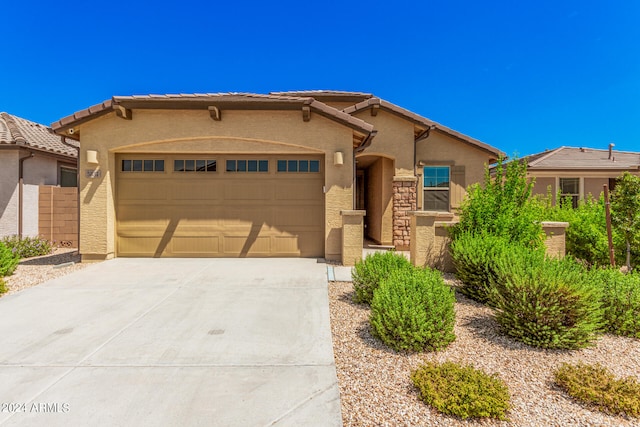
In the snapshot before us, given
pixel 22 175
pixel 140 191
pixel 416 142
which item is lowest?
pixel 140 191

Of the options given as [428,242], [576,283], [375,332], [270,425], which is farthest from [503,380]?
[428,242]

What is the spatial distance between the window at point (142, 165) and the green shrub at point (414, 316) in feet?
23.9

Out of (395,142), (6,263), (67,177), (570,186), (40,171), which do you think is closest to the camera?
(6,263)

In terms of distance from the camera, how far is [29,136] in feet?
37.7

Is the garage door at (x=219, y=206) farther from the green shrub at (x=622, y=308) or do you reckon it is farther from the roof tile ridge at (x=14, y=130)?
the green shrub at (x=622, y=308)

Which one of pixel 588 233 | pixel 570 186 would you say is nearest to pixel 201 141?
pixel 588 233

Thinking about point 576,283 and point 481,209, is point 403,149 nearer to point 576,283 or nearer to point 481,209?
point 481,209

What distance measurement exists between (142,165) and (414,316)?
8.30m

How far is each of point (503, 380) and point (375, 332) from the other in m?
1.41

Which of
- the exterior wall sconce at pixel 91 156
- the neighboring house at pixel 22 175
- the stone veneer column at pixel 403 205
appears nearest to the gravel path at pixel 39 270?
the neighboring house at pixel 22 175

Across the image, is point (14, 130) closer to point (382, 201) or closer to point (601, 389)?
point (382, 201)

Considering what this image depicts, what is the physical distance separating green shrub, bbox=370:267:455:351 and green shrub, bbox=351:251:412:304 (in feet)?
2.89

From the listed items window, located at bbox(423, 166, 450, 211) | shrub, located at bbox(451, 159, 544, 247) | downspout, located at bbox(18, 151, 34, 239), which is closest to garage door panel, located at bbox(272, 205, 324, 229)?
shrub, located at bbox(451, 159, 544, 247)

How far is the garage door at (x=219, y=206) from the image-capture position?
871cm
